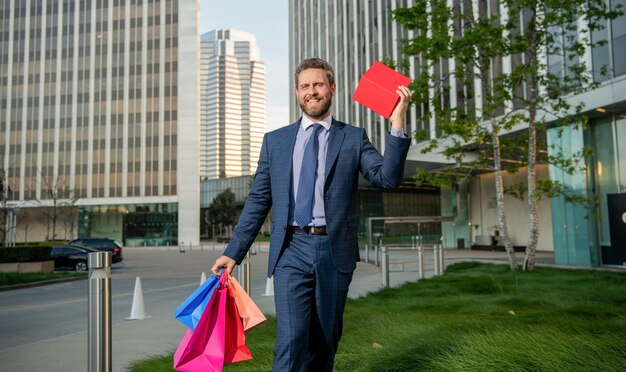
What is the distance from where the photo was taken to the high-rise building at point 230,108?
184m

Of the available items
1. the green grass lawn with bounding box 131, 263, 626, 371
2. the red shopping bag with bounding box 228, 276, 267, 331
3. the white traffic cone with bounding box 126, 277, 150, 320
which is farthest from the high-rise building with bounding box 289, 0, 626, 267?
the red shopping bag with bounding box 228, 276, 267, 331

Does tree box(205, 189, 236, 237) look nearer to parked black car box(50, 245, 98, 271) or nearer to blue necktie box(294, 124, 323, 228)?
parked black car box(50, 245, 98, 271)

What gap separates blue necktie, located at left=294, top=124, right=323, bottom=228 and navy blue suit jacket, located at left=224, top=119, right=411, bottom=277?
7 centimetres

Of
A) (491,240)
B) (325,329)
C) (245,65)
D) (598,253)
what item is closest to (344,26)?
(491,240)

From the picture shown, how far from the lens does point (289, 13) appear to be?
6994cm

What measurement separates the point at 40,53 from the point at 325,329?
245ft

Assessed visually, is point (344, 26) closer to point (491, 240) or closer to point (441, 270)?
point (491, 240)

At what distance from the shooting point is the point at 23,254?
2039cm

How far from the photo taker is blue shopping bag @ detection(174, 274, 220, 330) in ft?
10.2

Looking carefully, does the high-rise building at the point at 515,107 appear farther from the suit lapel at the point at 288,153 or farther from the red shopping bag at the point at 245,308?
the red shopping bag at the point at 245,308

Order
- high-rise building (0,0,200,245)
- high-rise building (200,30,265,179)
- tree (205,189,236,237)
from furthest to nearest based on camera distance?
1. high-rise building (200,30,265,179)
2. tree (205,189,236,237)
3. high-rise building (0,0,200,245)

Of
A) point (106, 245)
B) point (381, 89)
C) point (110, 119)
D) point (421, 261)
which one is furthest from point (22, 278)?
point (110, 119)

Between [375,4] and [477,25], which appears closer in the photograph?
[477,25]

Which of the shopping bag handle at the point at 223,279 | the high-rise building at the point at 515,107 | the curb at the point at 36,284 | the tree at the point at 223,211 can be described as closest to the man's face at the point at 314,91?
the shopping bag handle at the point at 223,279
